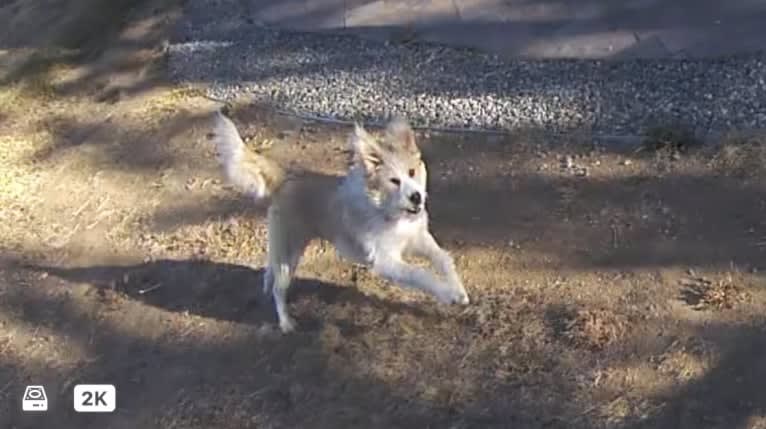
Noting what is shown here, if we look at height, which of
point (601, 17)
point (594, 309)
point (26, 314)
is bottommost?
point (26, 314)

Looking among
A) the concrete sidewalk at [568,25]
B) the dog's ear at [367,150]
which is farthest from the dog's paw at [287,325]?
the concrete sidewalk at [568,25]

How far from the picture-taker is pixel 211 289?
5477mm

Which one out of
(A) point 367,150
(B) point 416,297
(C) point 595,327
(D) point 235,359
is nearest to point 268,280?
(D) point 235,359

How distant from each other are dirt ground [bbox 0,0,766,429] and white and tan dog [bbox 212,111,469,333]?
0.31 metres

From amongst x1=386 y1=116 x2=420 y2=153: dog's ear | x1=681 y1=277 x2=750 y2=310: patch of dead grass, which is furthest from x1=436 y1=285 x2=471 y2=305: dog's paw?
x1=681 y1=277 x2=750 y2=310: patch of dead grass

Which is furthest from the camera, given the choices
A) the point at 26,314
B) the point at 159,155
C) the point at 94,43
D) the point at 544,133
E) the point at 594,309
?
the point at 94,43

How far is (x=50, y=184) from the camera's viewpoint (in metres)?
6.75

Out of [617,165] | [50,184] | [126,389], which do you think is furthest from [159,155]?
[617,165]

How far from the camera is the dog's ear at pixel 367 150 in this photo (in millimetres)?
4406

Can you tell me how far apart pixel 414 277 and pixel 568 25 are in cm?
290

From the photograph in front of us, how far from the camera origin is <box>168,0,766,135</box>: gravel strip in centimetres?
607

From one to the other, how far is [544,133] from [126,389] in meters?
2.56

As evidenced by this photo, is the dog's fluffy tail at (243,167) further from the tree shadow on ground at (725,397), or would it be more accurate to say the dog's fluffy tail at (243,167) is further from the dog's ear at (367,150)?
the tree shadow on ground at (725,397)

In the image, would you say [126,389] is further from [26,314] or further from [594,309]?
[594,309]
